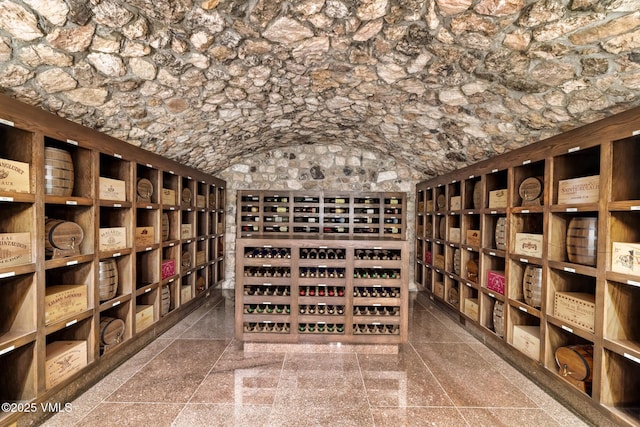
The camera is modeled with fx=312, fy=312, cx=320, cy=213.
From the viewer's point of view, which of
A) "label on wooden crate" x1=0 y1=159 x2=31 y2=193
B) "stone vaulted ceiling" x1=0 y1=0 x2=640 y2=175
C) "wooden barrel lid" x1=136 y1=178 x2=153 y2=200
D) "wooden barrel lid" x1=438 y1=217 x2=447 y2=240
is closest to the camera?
"stone vaulted ceiling" x1=0 y1=0 x2=640 y2=175

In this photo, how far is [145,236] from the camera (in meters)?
3.14

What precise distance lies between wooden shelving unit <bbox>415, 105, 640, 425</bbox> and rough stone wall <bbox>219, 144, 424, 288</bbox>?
5.38 feet

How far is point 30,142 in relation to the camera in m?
1.95

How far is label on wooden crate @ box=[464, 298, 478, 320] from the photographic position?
11.4 ft

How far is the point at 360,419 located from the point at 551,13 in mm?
2578

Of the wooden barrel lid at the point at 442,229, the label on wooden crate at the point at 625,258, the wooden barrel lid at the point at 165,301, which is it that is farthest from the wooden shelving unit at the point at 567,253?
the wooden barrel lid at the point at 165,301

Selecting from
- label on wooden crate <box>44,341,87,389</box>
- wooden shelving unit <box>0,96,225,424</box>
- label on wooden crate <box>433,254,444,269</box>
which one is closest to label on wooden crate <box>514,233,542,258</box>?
label on wooden crate <box>433,254,444,269</box>

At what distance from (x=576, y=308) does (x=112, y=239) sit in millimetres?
3633

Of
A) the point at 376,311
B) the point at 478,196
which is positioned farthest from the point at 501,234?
the point at 376,311

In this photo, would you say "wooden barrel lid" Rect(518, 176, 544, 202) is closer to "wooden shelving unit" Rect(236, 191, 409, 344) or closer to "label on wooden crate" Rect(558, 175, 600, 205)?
"label on wooden crate" Rect(558, 175, 600, 205)

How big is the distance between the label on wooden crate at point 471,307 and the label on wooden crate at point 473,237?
65cm

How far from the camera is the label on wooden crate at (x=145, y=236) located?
3029 millimetres

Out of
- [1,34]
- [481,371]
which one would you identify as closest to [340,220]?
[481,371]

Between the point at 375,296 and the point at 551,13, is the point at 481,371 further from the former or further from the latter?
the point at 551,13
